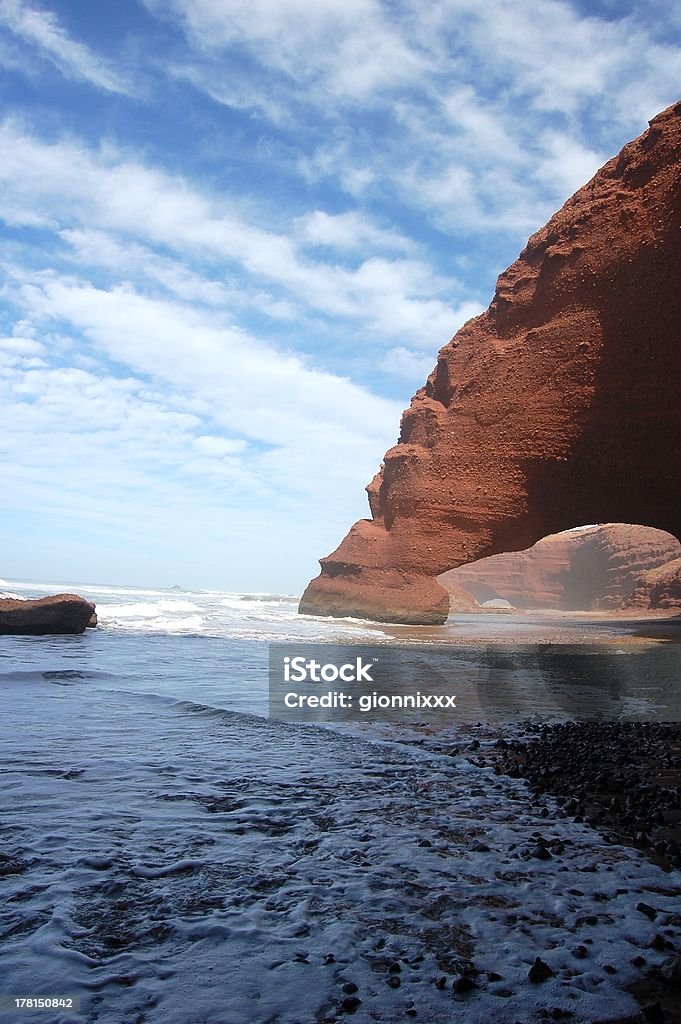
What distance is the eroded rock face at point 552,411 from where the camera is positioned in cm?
2581

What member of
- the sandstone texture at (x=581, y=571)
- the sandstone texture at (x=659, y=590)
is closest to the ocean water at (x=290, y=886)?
the sandstone texture at (x=659, y=590)

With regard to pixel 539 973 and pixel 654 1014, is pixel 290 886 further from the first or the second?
pixel 654 1014

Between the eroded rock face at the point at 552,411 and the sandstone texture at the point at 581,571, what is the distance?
31318 mm

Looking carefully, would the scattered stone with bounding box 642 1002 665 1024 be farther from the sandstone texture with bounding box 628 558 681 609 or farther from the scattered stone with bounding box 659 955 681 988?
the sandstone texture with bounding box 628 558 681 609

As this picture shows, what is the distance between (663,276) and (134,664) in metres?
24.6

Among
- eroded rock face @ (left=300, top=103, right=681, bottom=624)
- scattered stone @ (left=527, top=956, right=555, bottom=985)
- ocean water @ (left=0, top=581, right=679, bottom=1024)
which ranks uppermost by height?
eroded rock face @ (left=300, top=103, right=681, bottom=624)

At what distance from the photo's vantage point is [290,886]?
3180 millimetres

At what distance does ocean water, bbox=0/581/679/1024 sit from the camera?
2.34 metres

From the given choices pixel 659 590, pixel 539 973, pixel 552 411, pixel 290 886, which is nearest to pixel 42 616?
pixel 290 886

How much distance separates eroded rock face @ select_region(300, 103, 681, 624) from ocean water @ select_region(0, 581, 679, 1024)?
24.7 metres

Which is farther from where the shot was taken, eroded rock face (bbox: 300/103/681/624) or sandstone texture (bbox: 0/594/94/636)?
eroded rock face (bbox: 300/103/681/624)

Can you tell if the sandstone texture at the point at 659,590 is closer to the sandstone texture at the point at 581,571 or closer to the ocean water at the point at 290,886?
the sandstone texture at the point at 581,571

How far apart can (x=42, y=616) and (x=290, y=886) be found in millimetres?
15966

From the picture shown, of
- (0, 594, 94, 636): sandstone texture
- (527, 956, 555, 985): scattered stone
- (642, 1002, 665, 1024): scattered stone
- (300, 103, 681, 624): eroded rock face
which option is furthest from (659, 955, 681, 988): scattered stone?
(300, 103, 681, 624): eroded rock face
